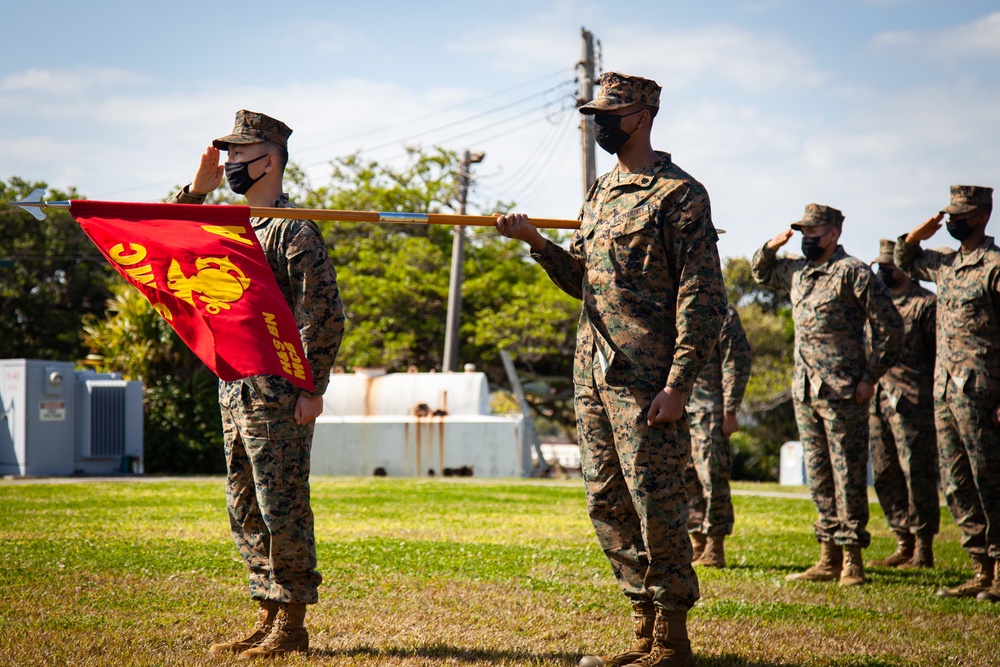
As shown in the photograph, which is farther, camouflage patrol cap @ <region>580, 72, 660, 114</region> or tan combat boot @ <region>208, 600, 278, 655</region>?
tan combat boot @ <region>208, 600, 278, 655</region>

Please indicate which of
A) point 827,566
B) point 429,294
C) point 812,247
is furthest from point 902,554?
point 429,294

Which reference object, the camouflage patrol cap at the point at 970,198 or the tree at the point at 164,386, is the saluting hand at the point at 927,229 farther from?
the tree at the point at 164,386

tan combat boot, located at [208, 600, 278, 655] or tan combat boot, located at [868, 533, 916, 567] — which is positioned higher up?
tan combat boot, located at [208, 600, 278, 655]

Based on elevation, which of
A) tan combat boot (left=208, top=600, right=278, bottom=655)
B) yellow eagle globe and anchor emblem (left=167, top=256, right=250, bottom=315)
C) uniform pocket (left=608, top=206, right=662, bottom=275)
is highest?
uniform pocket (left=608, top=206, right=662, bottom=275)

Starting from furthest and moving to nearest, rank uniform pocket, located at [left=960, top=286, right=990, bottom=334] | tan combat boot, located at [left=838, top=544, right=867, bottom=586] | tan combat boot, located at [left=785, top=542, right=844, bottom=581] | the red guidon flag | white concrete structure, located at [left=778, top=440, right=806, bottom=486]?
white concrete structure, located at [left=778, top=440, right=806, bottom=486] → tan combat boot, located at [left=785, top=542, right=844, bottom=581] → tan combat boot, located at [left=838, top=544, right=867, bottom=586] → uniform pocket, located at [left=960, top=286, right=990, bottom=334] → the red guidon flag

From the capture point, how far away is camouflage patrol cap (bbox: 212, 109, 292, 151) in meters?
5.24

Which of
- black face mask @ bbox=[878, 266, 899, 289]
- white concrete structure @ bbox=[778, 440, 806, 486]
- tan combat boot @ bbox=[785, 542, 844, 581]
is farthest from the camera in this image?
white concrete structure @ bbox=[778, 440, 806, 486]

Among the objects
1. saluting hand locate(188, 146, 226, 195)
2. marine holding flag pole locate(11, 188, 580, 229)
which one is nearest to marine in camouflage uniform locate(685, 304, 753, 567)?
marine holding flag pole locate(11, 188, 580, 229)

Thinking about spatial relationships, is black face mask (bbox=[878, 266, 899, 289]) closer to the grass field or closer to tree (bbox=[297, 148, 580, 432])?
the grass field

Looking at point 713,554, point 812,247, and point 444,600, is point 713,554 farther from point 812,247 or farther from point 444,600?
point 444,600

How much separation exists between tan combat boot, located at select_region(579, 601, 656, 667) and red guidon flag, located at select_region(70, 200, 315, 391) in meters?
1.76

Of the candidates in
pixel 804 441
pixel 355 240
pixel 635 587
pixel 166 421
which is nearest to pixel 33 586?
pixel 635 587

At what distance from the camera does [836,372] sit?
7621 mm

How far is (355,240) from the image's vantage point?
3366 cm
